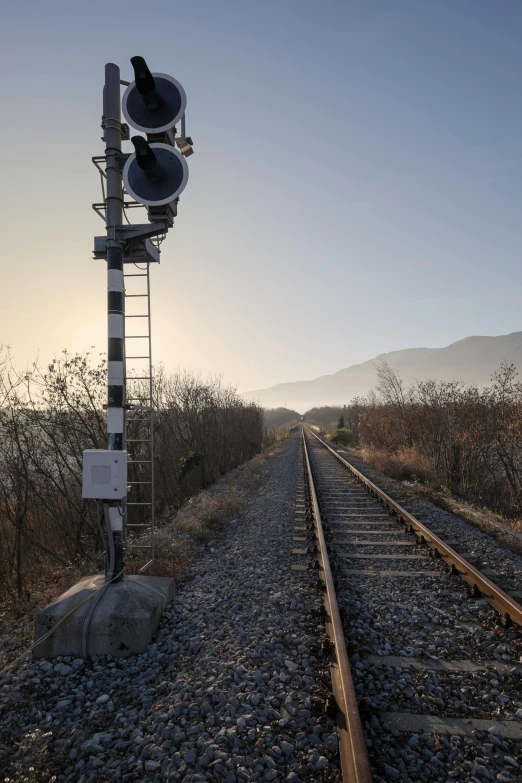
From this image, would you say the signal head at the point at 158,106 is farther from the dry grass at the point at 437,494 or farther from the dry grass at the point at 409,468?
the dry grass at the point at 409,468

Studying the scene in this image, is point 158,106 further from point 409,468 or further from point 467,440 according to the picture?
point 467,440

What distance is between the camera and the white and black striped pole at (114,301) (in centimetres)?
463

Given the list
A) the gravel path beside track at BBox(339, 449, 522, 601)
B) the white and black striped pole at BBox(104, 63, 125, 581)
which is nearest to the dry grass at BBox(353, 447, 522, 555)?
the gravel path beside track at BBox(339, 449, 522, 601)

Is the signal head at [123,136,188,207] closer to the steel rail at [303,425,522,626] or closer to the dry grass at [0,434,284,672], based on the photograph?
the dry grass at [0,434,284,672]

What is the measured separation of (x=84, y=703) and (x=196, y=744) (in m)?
1.12

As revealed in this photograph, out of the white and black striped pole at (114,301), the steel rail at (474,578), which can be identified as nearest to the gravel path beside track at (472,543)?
the steel rail at (474,578)

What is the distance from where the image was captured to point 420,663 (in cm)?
356

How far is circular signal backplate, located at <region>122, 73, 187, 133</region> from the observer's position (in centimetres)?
467

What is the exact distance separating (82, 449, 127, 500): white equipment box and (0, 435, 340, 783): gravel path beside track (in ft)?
4.69

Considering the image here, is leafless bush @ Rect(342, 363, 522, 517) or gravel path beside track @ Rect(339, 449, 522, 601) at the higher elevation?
leafless bush @ Rect(342, 363, 522, 517)

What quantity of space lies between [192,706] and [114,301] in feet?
12.3

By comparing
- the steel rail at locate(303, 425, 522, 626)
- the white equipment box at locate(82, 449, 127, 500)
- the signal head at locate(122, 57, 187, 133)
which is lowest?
the steel rail at locate(303, 425, 522, 626)

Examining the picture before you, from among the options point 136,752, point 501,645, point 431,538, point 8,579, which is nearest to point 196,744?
point 136,752

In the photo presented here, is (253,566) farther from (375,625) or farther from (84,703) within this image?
(84,703)
